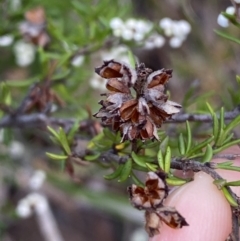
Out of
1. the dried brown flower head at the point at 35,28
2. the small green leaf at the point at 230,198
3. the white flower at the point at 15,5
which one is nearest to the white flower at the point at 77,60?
the dried brown flower head at the point at 35,28

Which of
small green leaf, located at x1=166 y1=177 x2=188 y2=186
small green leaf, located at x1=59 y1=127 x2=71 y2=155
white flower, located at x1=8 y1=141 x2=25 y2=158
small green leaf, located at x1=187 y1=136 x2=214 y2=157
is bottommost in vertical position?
white flower, located at x1=8 y1=141 x2=25 y2=158

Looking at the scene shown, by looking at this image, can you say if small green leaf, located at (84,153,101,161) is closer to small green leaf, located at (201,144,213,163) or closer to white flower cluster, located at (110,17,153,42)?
small green leaf, located at (201,144,213,163)

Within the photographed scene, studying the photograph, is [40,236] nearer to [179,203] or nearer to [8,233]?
[8,233]

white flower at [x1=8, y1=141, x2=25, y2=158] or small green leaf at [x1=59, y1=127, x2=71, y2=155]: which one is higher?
small green leaf at [x1=59, y1=127, x2=71, y2=155]

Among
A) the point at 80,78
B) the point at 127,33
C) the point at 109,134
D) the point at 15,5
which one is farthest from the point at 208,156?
the point at 15,5

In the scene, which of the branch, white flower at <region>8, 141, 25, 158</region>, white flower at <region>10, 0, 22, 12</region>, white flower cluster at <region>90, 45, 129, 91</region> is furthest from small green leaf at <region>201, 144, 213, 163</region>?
white flower at <region>8, 141, 25, 158</region>

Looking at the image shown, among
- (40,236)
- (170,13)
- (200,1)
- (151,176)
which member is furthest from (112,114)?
(200,1)

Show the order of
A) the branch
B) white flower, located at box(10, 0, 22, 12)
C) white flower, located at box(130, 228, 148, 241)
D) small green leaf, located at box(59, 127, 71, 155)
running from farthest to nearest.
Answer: white flower, located at box(130, 228, 148, 241) < white flower, located at box(10, 0, 22, 12) < the branch < small green leaf, located at box(59, 127, 71, 155)
